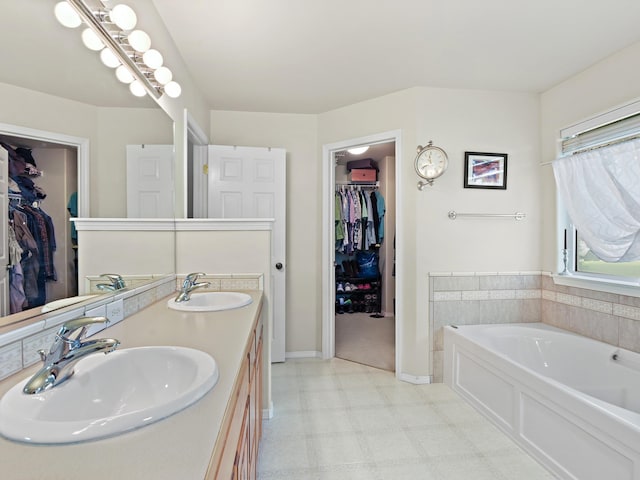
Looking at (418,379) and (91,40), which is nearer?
(91,40)

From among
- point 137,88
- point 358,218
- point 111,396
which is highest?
point 137,88

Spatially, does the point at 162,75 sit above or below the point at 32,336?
above

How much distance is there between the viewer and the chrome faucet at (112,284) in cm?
122

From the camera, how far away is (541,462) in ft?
5.32

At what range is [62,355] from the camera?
0.70m

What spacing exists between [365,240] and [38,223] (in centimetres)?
383

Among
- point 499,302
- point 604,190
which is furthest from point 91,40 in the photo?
point 499,302

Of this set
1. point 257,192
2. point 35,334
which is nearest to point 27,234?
point 35,334

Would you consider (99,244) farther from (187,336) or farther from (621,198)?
(621,198)

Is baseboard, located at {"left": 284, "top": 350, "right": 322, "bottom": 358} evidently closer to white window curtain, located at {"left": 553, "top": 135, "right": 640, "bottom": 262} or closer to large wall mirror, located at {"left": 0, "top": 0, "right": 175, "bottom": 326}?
large wall mirror, located at {"left": 0, "top": 0, "right": 175, "bottom": 326}

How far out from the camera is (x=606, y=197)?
205 centimetres

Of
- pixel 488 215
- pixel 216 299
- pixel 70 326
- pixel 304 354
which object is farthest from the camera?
pixel 304 354

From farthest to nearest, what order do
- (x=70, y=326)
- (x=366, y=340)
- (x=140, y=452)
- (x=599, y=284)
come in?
1. (x=366, y=340)
2. (x=599, y=284)
3. (x=70, y=326)
4. (x=140, y=452)

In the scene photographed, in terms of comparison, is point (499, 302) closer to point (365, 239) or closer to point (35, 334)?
point (365, 239)
